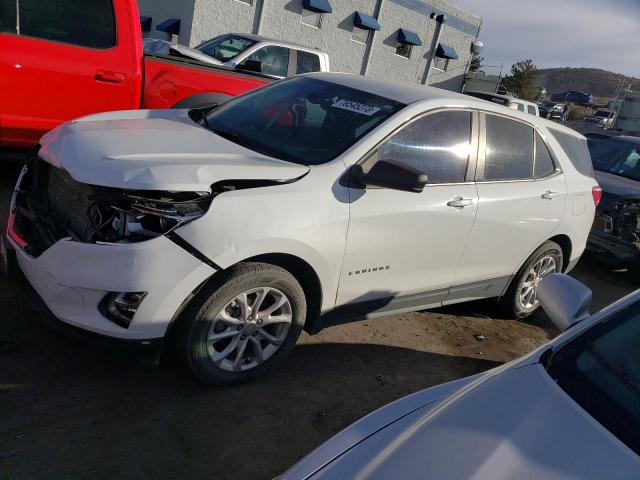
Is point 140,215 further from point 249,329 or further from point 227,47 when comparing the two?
Result: point 227,47

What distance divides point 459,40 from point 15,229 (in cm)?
2610

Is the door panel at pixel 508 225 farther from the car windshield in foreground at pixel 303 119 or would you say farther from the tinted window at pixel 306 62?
the tinted window at pixel 306 62

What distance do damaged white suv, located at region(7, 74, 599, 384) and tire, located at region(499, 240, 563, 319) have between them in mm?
168

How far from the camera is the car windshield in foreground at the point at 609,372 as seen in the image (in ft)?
6.03

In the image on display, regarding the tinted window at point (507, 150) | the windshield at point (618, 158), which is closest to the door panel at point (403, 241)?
the tinted window at point (507, 150)

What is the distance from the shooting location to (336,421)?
3195 millimetres

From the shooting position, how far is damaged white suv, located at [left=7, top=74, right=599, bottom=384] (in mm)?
2732

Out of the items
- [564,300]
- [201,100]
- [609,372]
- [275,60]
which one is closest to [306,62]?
[275,60]

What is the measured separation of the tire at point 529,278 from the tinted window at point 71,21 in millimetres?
4150

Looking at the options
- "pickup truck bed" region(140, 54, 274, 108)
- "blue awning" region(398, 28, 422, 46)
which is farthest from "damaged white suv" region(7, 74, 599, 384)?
"blue awning" region(398, 28, 422, 46)

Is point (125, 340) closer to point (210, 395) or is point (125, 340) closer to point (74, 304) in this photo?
point (74, 304)

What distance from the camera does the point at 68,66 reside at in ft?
16.0

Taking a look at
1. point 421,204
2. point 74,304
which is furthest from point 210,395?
point 421,204

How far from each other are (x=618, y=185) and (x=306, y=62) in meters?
5.24
